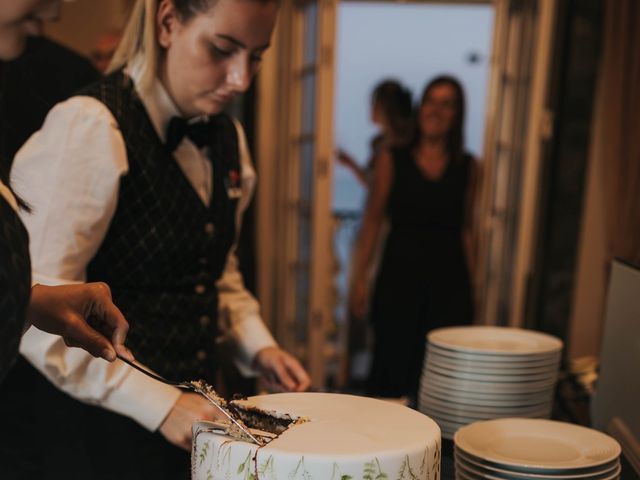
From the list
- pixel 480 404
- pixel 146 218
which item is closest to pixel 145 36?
pixel 146 218

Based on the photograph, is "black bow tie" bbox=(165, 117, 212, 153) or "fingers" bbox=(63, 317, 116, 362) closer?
"fingers" bbox=(63, 317, 116, 362)

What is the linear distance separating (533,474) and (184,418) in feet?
1.42

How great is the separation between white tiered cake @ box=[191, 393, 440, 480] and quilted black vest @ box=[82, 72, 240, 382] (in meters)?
0.41

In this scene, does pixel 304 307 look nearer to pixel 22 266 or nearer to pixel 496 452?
pixel 496 452

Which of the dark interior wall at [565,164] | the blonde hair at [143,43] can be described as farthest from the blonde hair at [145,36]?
the dark interior wall at [565,164]

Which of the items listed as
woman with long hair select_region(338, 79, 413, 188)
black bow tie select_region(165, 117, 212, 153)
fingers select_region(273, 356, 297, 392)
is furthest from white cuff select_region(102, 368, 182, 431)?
woman with long hair select_region(338, 79, 413, 188)

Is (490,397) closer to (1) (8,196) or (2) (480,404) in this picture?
(2) (480,404)

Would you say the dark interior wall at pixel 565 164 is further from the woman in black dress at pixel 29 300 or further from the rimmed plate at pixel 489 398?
the woman in black dress at pixel 29 300

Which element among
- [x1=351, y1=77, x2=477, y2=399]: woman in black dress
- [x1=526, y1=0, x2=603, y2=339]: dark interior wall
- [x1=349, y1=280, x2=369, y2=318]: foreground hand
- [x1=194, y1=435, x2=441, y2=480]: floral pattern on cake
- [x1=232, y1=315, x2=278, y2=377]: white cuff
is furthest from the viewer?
[x1=349, y1=280, x2=369, y2=318]: foreground hand

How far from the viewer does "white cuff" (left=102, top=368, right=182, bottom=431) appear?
3.23 feet

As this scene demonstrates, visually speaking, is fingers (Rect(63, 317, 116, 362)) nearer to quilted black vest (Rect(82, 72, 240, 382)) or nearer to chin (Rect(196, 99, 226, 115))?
quilted black vest (Rect(82, 72, 240, 382))

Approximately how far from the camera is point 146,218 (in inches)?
43.7

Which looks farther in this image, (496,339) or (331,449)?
(496,339)

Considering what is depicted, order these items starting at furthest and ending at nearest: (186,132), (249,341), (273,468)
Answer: (249,341) < (186,132) < (273,468)
